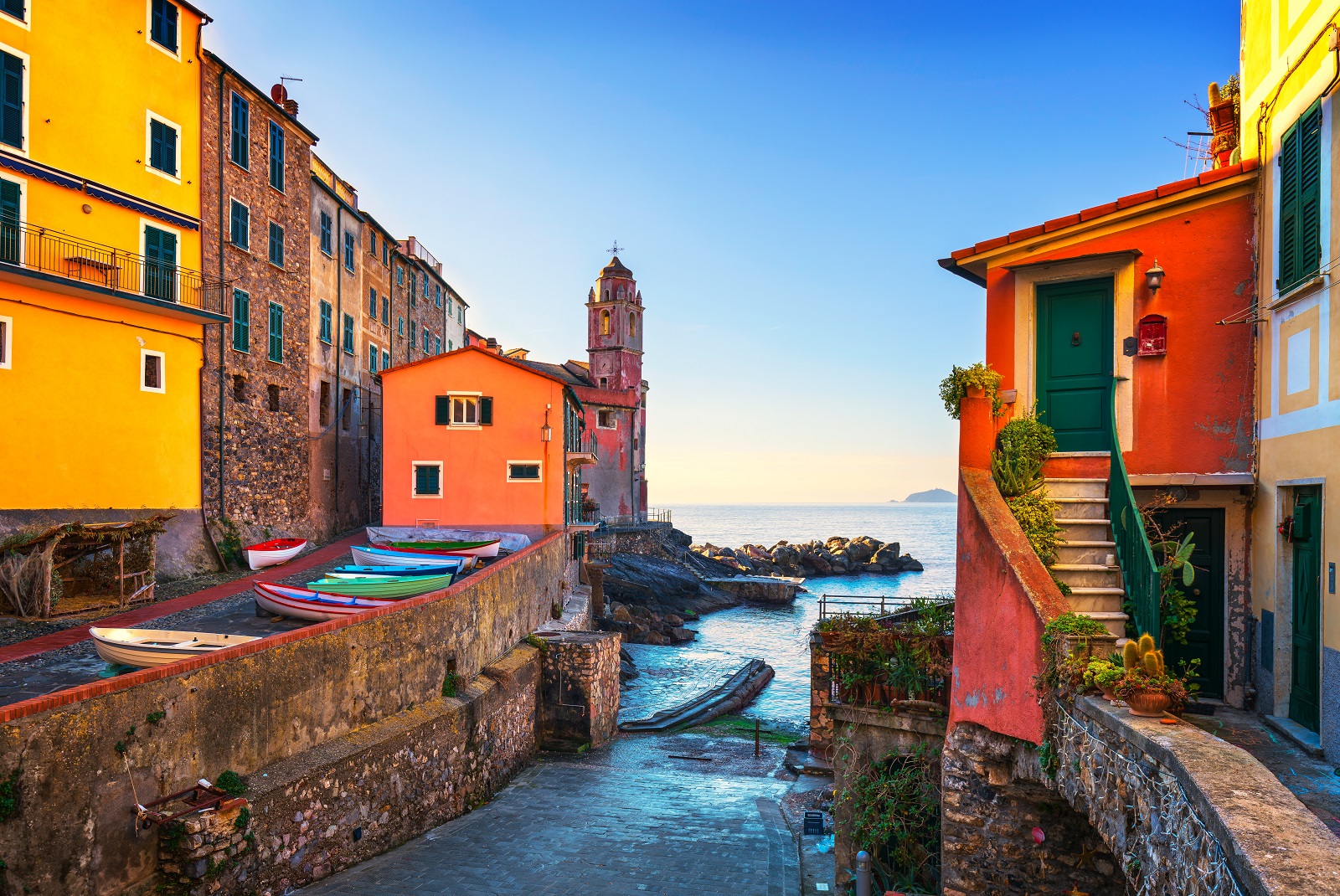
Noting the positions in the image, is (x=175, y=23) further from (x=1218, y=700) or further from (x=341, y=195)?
(x=1218, y=700)

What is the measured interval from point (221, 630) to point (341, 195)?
24093mm

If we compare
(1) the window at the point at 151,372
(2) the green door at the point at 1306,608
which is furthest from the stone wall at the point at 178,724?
(2) the green door at the point at 1306,608

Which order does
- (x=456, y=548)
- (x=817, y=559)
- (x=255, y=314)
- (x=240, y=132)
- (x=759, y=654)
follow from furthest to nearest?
(x=817, y=559)
(x=759, y=654)
(x=255, y=314)
(x=240, y=132)
(x=456, y=548)

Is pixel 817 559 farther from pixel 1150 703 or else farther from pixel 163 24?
pixel 1150 703

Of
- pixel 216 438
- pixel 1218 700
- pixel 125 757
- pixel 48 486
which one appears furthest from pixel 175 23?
pixel 1218 700

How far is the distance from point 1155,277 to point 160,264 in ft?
71.3

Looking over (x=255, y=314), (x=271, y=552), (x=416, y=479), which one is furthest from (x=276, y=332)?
(x=271, y=552)

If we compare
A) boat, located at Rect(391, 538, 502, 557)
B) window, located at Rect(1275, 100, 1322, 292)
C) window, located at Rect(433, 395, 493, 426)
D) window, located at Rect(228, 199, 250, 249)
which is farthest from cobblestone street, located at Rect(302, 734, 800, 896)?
window, located at Rect(228, 199, 250, 249)

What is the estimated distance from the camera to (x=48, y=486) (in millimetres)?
17656

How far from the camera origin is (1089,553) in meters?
8.87

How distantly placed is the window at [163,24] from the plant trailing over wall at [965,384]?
21733 mm

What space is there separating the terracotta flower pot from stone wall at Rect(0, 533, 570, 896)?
31.5 ft

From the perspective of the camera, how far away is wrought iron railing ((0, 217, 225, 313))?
1692cm

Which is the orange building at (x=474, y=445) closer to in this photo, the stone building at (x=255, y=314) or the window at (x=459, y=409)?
the window at (x=459, y=409)
